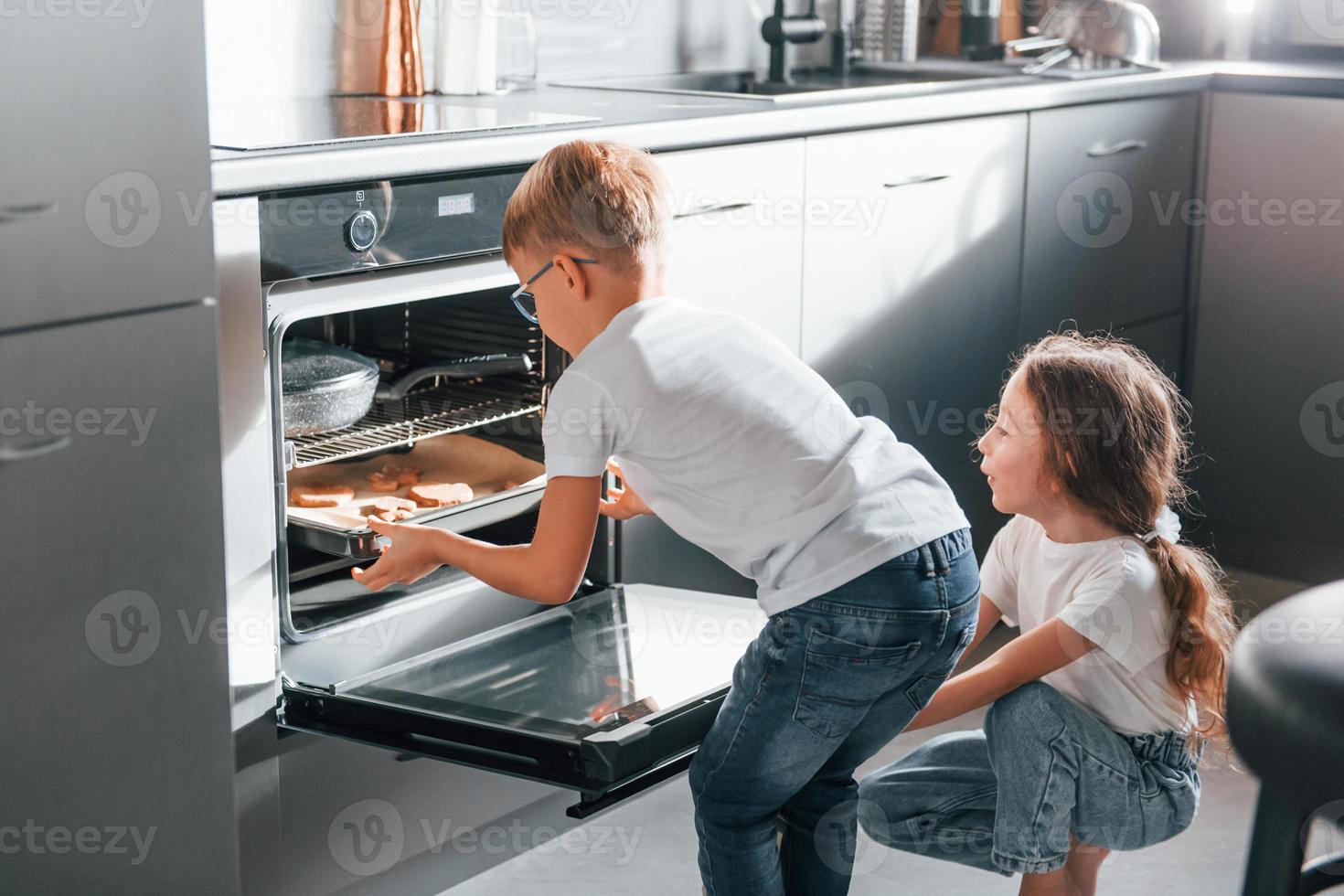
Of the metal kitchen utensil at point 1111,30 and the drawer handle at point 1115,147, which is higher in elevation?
the metal kitchen utensil at point 1111,30

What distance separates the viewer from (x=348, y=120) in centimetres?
186

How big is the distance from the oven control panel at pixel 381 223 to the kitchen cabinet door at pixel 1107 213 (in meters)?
1.18

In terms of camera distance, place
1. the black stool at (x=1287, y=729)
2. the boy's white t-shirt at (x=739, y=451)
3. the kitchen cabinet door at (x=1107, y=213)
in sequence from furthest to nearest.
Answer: the kitchen cabinet door at (x=1107, y=213) → the boy's white t-shirt at (x=739, y=451) → the black stool at (x=1287, y=729)

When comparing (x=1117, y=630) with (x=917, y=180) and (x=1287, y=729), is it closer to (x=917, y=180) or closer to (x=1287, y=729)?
(x=1287, y=729)

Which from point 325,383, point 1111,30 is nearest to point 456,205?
point 325,383

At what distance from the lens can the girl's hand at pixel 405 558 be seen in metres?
1.46

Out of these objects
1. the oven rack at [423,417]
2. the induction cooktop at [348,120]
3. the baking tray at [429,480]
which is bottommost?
the baking tray at [429,480]

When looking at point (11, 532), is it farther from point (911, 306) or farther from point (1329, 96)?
point (1329, 96)

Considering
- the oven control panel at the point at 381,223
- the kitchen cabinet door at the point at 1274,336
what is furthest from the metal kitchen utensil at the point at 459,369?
the kitchen cabinet door at the point at 1274,336

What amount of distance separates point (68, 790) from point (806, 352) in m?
1.21

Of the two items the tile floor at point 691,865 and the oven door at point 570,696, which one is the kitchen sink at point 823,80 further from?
the tile floor at point 691,865

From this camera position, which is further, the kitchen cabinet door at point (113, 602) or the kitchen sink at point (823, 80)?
the kitchen sink at point (823, 80)

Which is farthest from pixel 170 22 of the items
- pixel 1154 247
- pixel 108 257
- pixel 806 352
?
pixel 1154 247

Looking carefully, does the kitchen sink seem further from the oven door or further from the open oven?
the oven door
